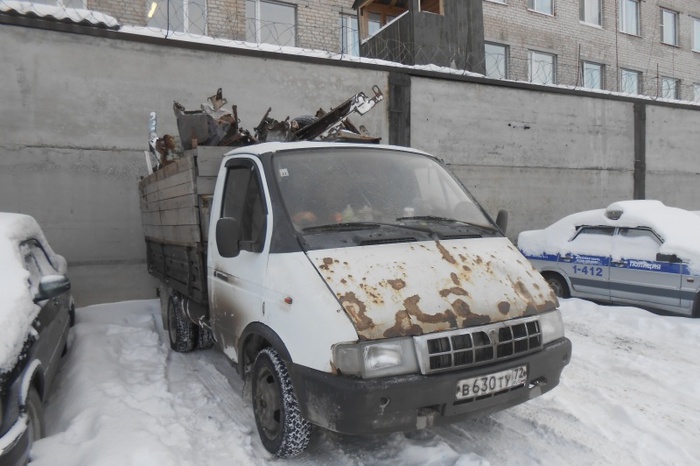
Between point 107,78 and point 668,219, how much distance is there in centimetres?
837

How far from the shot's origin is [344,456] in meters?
3.12

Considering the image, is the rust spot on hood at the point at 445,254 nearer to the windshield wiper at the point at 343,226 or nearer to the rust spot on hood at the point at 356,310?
the windshield wiper at the point at 343,226

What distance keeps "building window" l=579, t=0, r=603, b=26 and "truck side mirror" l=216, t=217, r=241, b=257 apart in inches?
801

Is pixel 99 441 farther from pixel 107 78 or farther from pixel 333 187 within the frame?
pixel 107 78

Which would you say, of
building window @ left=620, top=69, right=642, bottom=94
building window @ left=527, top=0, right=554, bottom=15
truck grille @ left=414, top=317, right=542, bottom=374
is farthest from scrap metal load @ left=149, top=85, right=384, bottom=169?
building window @ left=620, top=69, right=642, bottom=94

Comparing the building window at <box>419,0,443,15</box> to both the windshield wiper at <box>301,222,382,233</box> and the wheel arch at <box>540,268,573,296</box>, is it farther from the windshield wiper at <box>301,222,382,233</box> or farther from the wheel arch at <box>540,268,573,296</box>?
the windshield wiper at <box>301,222,382,233</box>

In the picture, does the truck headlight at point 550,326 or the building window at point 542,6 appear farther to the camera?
the building window at point 542,6

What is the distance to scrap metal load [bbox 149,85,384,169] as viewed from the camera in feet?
15.7

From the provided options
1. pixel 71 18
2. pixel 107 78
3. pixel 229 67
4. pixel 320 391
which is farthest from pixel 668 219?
pixel 71 18

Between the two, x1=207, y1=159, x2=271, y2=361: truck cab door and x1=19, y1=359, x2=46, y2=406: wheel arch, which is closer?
x1=19, y1=359, x2=46, y2=406: wheel arch

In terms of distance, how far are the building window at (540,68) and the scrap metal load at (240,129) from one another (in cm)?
1390

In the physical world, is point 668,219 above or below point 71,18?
below

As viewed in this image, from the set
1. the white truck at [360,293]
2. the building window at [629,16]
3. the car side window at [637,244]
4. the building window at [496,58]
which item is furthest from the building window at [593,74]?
the white truck at [360,293]

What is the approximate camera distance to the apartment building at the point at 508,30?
12031 mm
